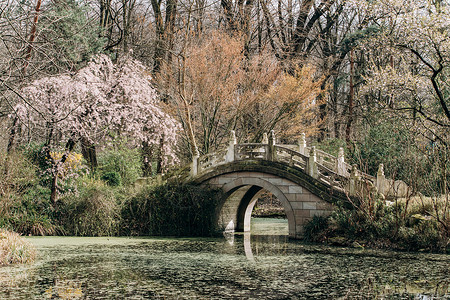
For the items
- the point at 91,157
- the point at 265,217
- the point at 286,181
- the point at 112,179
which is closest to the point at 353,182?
the point at 286,181

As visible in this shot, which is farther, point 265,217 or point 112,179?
point 265,217

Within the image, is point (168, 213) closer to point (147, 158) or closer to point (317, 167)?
point (147, 158)

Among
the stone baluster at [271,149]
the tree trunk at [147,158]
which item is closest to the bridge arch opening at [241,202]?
the stone baluster at [271,149]

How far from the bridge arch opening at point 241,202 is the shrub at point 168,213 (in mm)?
1018

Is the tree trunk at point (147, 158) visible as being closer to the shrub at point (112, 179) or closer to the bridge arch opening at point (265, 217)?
the shrub at point (112, 179)

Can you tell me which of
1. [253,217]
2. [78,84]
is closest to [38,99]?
[78,84]

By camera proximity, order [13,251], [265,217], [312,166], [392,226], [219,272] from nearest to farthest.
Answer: [219,272] < [13,251] < [392,226] < [312,166] < [265,217]

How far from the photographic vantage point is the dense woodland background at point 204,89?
58.6 ft

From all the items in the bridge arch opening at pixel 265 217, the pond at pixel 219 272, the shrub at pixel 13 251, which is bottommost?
the pond at pixel 219 272

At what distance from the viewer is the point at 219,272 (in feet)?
38.2

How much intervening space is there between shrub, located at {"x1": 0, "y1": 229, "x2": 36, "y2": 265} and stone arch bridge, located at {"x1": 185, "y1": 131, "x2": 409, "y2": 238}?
28.4 feet

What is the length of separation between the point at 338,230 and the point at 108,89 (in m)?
9.74

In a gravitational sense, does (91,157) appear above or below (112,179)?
above

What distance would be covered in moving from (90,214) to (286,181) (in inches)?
259
